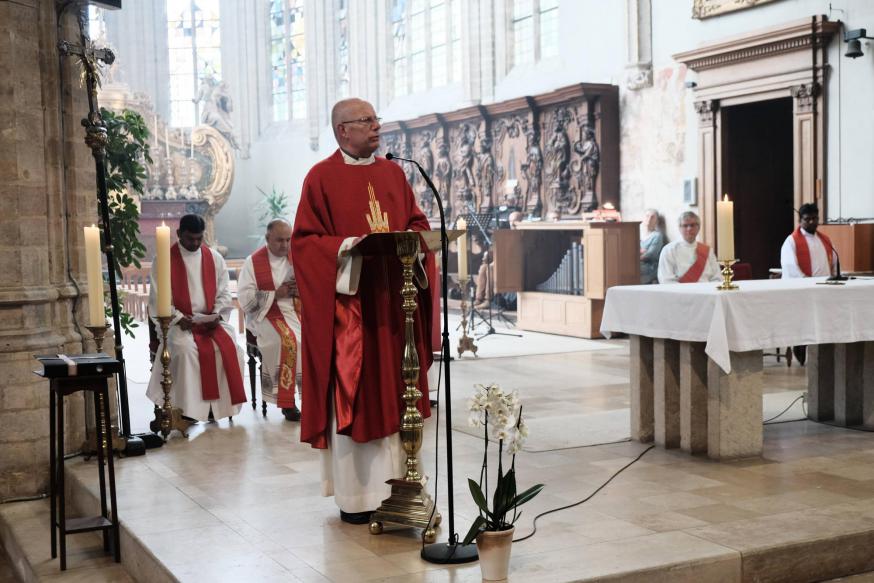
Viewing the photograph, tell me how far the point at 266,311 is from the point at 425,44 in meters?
13.5

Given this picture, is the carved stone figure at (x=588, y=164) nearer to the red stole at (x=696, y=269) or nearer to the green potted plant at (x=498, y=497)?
the red stole at (x=696, y=269)

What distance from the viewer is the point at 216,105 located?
80.8 ft

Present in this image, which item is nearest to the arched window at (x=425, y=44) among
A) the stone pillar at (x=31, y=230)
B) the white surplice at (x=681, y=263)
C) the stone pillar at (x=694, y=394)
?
the white surplice at (x=681, y=263)

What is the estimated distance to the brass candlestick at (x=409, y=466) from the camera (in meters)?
4.23

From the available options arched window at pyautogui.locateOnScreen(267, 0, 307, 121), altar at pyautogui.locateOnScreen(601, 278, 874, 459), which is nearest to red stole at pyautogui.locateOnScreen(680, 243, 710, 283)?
altar at pyautogui.locateOnScreen(601, 278, 874, 459)

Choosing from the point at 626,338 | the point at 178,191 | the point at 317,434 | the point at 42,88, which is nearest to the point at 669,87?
the point at 626,338

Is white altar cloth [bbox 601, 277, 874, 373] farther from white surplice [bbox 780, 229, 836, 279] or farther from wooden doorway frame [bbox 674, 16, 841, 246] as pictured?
wooden doorway frame [bbox 674, 16, 841, 246]

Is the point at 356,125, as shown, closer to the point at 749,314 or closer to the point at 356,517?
the point at 356,517

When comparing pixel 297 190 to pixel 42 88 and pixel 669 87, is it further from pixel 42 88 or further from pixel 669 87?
pixel 42 88

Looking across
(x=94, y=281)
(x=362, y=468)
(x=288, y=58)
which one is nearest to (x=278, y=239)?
(x=94, y=281)

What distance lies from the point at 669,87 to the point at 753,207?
193 centimetres

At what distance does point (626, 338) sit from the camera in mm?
12141

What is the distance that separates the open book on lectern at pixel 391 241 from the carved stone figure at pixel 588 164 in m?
10.2

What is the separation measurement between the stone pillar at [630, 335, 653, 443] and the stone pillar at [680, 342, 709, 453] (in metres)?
0.35
